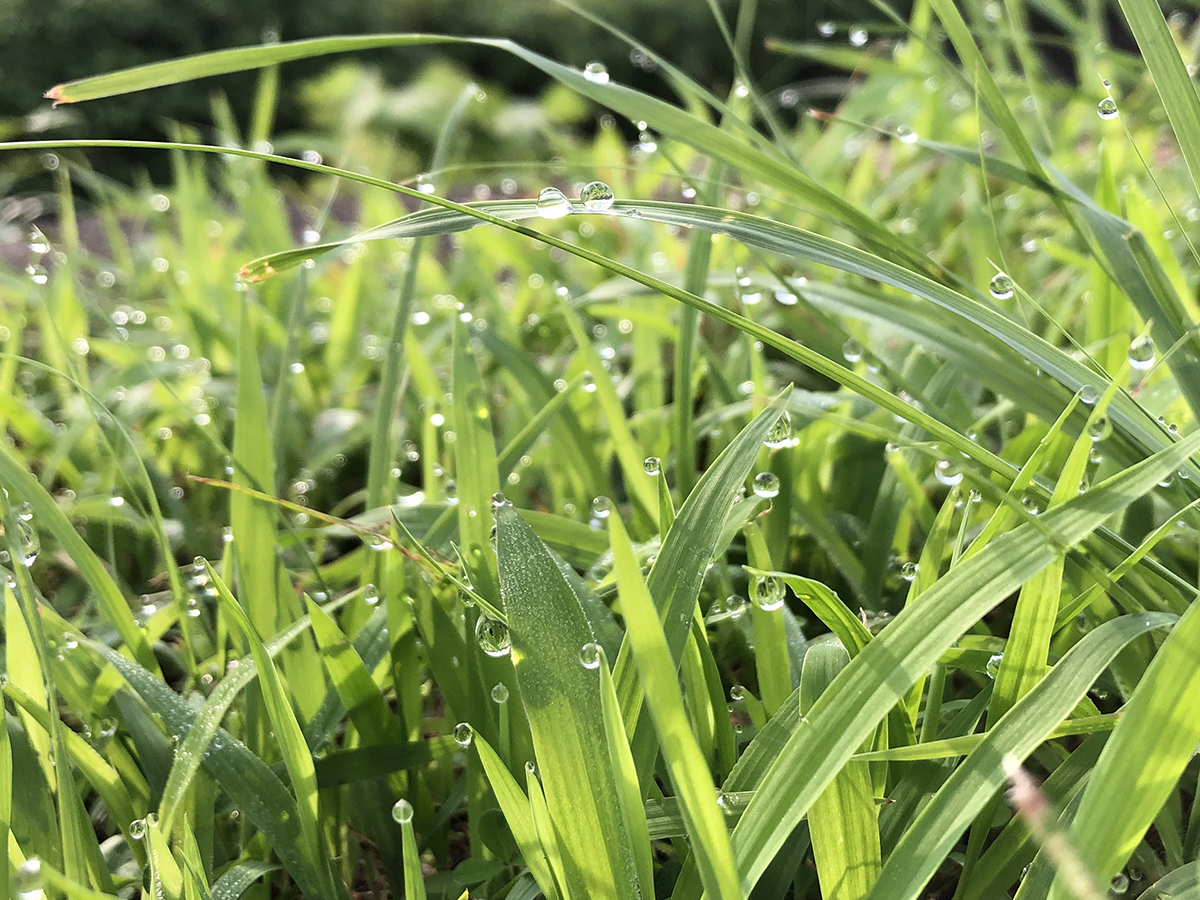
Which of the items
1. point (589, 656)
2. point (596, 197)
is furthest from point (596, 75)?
point (589, 656)

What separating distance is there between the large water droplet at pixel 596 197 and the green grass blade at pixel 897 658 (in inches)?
11.1

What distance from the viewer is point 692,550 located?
511 mm

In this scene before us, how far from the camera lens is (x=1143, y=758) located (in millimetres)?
382

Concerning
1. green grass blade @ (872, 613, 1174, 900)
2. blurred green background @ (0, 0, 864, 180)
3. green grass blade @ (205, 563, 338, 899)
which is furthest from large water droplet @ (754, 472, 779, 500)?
blurred green background @ (0, 0, 864, 180)

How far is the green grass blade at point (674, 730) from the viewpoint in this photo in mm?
383

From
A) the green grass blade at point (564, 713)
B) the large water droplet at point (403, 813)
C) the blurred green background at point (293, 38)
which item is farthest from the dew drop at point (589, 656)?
the blurred green background at point (293, 38)

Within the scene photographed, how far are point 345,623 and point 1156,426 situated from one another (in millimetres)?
608

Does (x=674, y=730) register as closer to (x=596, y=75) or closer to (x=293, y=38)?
(x=596, y=75)

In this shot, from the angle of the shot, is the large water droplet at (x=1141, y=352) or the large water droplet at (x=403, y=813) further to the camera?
the large water droplet at (x=1141, y=352)

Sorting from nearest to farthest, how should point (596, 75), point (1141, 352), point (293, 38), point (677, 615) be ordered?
point (677, 615) < point (1141, 352) < point (596, 75) < point (293, 38)

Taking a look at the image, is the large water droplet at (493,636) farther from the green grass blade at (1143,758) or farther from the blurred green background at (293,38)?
the blurred green background at (293,38)

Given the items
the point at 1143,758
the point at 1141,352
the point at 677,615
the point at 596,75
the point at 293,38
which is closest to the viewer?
the point at 1143,758

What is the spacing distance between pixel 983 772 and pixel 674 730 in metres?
0.16

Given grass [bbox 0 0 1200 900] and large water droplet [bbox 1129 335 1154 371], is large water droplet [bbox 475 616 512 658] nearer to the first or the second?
grass [bbox 0 0 1200 900]
